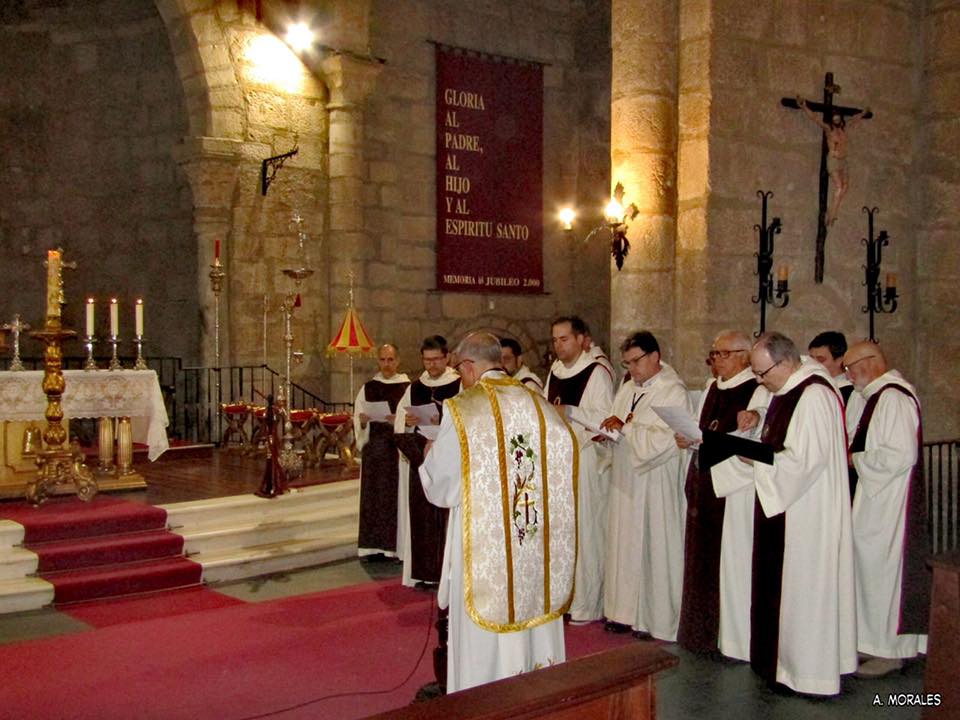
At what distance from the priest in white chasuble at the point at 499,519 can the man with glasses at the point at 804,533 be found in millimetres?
1061

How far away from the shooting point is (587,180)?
14.6 metres

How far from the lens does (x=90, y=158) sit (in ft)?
44.1

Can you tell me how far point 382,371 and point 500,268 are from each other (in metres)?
5.94

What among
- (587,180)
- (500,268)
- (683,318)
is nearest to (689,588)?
(683,318)

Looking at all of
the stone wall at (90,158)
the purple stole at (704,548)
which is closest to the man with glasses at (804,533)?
the purple stole at (704,548)

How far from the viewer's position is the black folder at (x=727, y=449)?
477 centimetres

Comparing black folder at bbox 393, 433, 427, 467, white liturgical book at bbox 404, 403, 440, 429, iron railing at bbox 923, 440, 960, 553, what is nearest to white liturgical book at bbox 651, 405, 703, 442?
black folder at bbox 393, 433, 427, 467

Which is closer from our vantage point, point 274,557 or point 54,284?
point 274,557

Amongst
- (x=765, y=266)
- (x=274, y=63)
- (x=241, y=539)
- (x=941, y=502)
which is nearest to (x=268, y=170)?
(x=274, y=63)

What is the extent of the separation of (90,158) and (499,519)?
432 inches

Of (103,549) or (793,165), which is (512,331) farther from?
(103,549)

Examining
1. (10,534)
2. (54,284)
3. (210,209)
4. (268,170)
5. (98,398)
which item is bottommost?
(10,534)

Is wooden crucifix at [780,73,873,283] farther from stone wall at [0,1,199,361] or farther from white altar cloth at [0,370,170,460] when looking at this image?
stone wall at [0,1,199,361]

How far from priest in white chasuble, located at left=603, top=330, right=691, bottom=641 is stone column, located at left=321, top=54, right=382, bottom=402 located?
655cm
